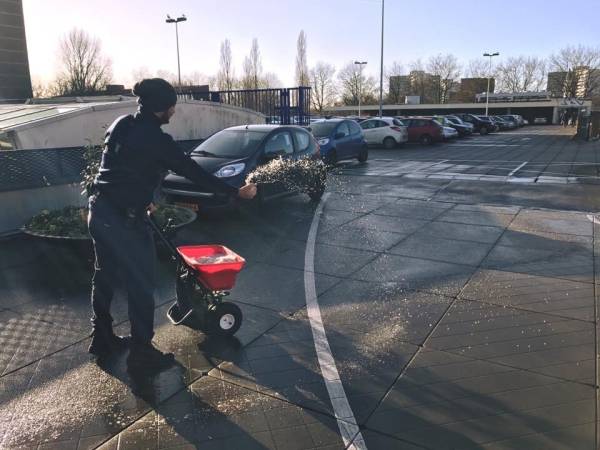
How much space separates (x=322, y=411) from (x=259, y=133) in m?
7.00

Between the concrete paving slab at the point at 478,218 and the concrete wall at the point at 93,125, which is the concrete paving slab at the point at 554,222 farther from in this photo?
the concrete wall at the point at 93,125

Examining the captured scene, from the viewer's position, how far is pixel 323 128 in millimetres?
15828

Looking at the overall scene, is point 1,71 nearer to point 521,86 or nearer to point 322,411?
point 322,411

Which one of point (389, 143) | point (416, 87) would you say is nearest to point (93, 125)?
point (389, 143)

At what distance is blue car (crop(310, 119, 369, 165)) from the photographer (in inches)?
602

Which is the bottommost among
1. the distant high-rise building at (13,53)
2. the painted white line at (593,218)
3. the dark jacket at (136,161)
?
the painted white line at (593,218)

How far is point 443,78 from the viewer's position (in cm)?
9938

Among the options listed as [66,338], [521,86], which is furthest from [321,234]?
[521,86]

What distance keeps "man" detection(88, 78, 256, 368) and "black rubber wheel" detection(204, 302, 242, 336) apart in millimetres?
419

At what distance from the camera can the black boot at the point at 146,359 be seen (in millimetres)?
3549

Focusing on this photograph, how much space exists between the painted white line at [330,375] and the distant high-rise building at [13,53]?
99.7 feet

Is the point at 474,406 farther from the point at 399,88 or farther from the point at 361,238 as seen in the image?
the point at 399,88

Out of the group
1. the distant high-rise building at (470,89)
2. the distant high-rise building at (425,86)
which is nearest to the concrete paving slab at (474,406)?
the distant high-rise building at (425,86)

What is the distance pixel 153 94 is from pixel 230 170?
200 inches
